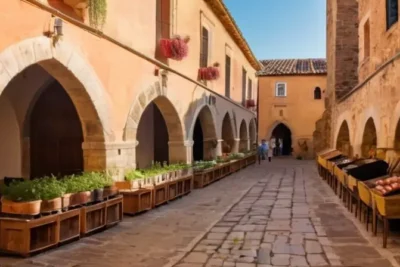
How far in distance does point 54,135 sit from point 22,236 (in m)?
5.34

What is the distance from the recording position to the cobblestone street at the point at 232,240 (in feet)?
17.1

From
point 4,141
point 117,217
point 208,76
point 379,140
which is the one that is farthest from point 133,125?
point 208,76

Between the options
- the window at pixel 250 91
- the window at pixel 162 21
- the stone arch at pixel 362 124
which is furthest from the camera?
the window at pixel 250 91

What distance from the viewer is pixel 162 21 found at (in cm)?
1099

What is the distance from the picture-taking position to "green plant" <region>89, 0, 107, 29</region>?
284 inches

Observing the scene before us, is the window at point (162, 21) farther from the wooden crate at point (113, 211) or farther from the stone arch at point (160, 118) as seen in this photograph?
the wooden crate at point (113, 211)

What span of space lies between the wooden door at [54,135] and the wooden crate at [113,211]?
3404mm

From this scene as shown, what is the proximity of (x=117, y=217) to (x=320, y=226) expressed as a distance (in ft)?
10.9

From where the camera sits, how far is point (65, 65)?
21.4 ft

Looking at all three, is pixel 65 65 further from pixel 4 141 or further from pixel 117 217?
pixel 4 141

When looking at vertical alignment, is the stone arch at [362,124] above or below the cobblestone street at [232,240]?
above

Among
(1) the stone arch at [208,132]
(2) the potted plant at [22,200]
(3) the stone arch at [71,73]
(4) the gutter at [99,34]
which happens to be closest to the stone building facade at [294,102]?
(1) the stone arch at [208,132]

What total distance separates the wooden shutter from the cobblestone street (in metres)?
6.17

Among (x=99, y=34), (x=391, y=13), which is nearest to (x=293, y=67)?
(x=391, y=13)
